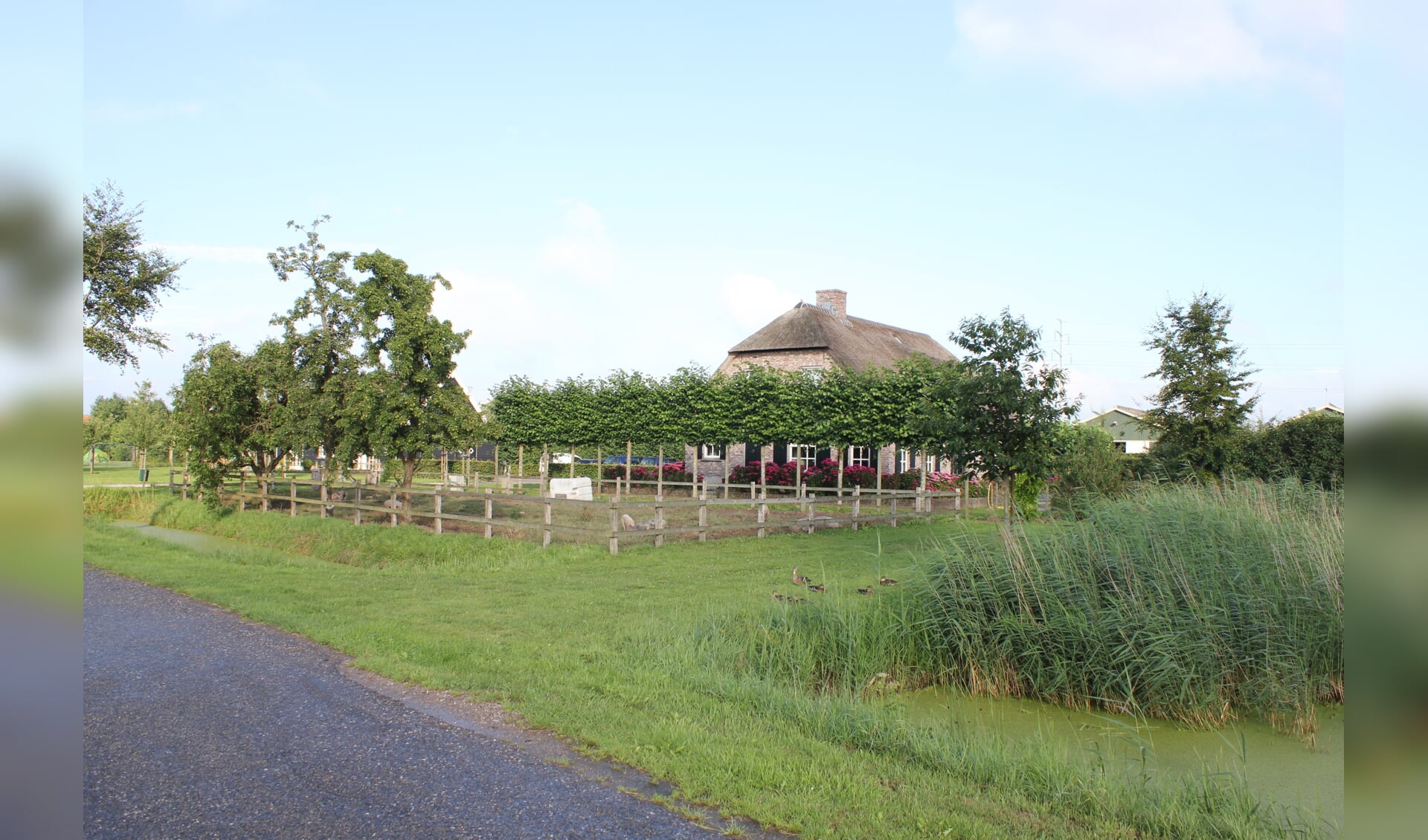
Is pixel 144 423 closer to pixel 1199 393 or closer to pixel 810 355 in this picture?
pixel 810 355

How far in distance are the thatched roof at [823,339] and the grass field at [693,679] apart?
20.5m

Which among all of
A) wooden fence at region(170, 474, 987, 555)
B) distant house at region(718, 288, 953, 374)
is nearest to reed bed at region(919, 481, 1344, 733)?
wooden fence at region(170, 474, 987, 555)

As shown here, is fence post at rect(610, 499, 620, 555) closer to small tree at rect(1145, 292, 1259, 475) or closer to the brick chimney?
small tree at rect(1145, 292, 1259, 475)

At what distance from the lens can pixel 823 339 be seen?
114 ft

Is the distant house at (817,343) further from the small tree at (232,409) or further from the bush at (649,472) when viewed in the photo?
the small tree at (232,409)

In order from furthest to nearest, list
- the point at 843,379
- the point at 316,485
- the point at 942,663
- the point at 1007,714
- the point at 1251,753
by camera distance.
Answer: the point at 843,379
the point at 316,485
the point at 942,663
the point at 1007,714
the point at 1251,753

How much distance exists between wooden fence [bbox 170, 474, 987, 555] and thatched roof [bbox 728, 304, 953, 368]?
9.60 m

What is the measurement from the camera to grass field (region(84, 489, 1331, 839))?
14.7ft

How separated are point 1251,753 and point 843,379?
70.0 ft

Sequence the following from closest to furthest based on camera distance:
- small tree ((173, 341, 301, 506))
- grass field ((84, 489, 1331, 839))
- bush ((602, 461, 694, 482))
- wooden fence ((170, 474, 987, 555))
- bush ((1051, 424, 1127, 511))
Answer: grass field ((84, 489, 1331, 839)) < wooden fence ((170, 474, 987, 555)) < bush ((1051, 424, 1127, 511)) < small tree ((173, 341, 301, 506)) < bush ((602, 461, 694, 482))

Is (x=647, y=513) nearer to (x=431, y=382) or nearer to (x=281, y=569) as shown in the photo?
(x=431, y=382)
